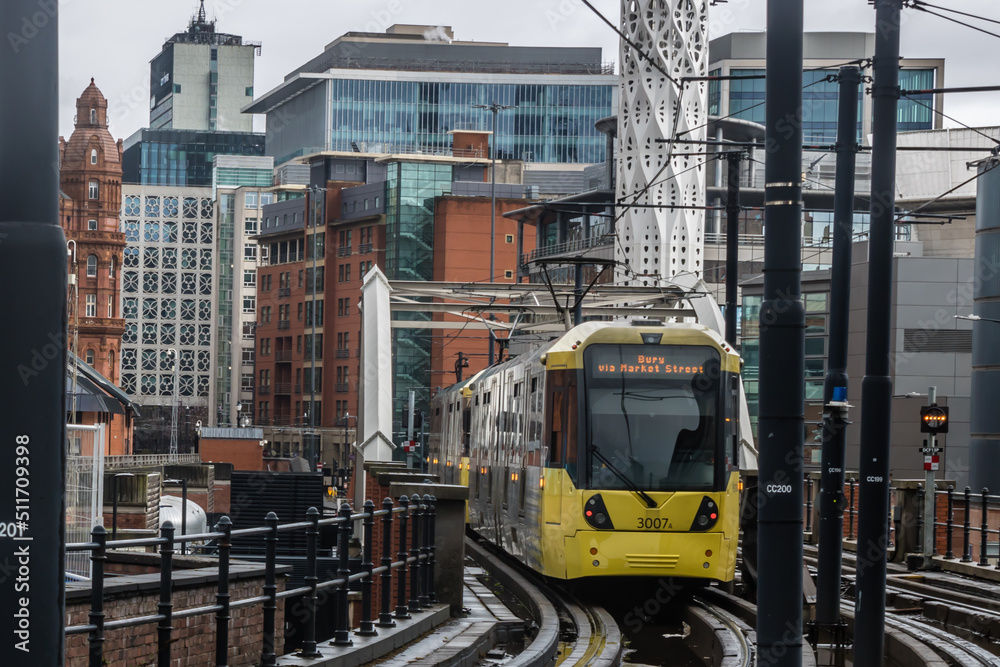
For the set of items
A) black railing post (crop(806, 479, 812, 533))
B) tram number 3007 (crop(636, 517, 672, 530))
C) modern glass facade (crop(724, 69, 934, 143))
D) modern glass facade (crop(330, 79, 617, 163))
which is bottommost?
black railing post (crop(806, 479, 812, 533))

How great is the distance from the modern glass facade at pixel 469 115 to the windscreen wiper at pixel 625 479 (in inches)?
5158

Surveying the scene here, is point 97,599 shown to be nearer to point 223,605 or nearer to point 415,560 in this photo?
point 223,605

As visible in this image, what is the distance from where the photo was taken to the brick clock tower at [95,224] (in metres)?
147

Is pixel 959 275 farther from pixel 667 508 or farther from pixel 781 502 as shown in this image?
pixel 781 502

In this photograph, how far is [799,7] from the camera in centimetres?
793

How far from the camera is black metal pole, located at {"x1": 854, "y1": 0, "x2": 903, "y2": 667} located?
461 inches

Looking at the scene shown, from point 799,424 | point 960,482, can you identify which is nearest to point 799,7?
point 799,424

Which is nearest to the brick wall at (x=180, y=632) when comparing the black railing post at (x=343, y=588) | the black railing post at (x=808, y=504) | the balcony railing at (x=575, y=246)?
the black railing post at (x=343, y=588)

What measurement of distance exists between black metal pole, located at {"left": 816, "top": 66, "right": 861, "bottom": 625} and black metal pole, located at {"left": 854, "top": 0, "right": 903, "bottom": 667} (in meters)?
2.57

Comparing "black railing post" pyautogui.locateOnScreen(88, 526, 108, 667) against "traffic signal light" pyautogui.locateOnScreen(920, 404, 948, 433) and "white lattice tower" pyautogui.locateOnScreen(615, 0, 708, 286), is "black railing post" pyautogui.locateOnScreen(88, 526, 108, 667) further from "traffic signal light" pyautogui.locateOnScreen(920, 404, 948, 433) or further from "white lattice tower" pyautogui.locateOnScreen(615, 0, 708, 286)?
"white lattice tower" pyautogui.locateOnScreen(615, 0, 708, 286)

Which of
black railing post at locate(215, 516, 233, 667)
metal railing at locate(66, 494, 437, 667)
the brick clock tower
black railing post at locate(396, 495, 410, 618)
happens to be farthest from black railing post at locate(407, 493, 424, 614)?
the brick clock tower

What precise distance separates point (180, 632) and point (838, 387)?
7155 millimetres

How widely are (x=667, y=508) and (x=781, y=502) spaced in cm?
931

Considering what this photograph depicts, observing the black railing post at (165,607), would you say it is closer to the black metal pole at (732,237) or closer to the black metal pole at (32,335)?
the black metal pole at (32,335)
